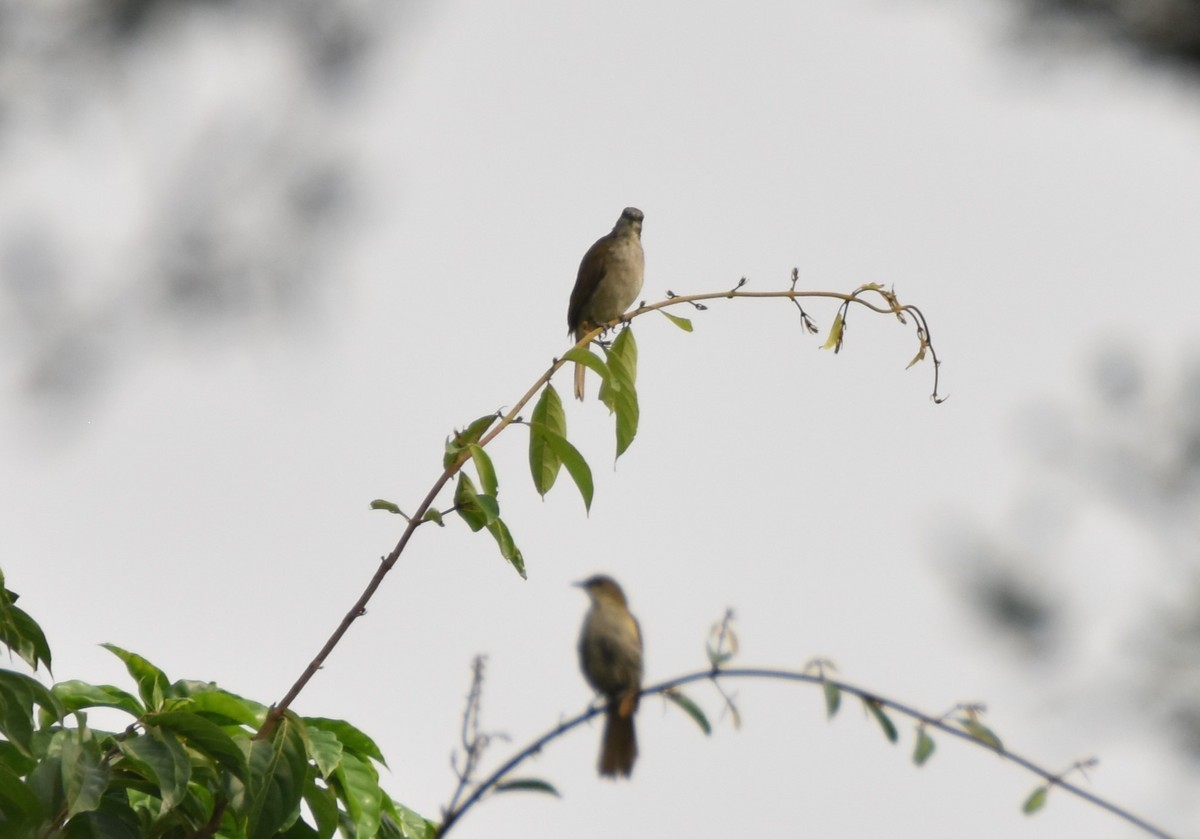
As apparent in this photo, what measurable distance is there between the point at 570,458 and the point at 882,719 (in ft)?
2.81

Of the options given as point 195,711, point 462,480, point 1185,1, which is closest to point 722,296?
point 462,480

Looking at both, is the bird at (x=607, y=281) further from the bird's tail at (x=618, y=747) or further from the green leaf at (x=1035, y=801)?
the green leaf at (x=1035, y=801)

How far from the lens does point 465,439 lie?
2639 mm

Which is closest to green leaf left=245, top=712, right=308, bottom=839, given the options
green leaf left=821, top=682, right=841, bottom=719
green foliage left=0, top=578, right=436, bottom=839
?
green foliage left=0, top=578, right=436, bottom=839

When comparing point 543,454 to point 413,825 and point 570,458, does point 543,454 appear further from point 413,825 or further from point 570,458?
point 413,825

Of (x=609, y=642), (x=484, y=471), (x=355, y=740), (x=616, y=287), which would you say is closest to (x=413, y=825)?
(x=355, y=740)

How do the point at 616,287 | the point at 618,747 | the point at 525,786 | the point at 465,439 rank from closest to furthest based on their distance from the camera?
1. the point at 525,786
2. the point at 465,439
3. the point at 618,747
4. the point at 616,287

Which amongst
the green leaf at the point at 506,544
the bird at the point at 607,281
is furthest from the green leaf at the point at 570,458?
the bird at the point at 607,281

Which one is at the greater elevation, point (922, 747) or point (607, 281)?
point (607, 281)

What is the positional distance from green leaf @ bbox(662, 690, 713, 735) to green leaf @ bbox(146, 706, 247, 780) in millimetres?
722

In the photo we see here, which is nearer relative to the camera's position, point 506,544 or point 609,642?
point 506,544

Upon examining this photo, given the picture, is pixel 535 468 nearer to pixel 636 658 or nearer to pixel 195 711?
pixel 195 711

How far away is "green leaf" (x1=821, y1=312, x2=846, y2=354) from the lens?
3301mm

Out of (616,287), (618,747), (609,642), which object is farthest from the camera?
(616,287)
